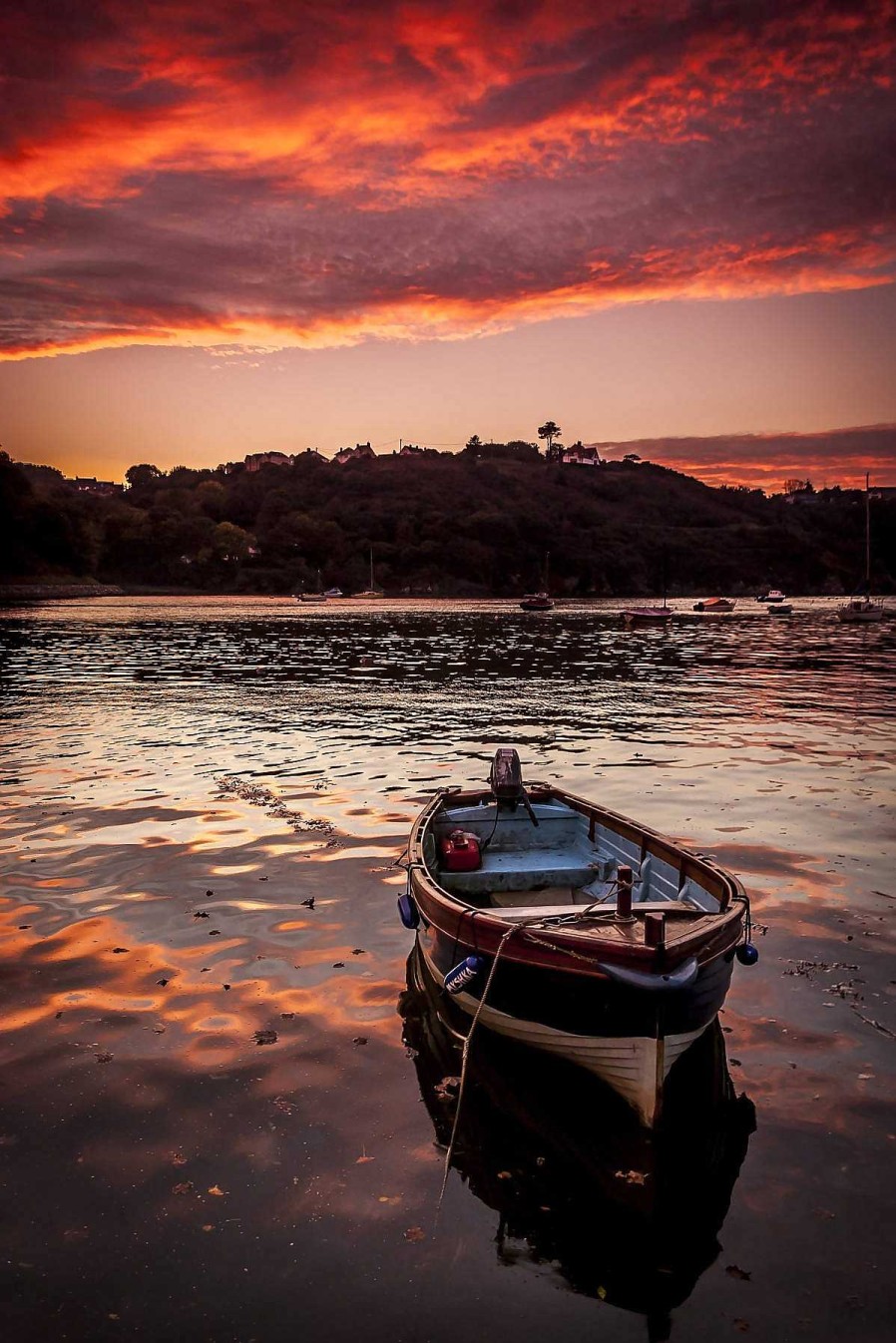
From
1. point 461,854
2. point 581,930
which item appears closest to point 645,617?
point 461,854

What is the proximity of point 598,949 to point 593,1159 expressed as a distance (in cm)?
187

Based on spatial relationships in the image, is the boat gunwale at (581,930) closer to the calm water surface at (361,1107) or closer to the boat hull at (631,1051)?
the boat hull at (631,1051)

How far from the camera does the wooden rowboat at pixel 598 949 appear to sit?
7.93 meters

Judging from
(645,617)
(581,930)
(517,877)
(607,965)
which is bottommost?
(645,617)

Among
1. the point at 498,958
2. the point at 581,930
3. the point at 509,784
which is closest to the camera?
the point at 498,958

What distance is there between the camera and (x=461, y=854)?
42.4ft

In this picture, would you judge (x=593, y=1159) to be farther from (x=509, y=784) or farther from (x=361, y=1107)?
(x=509, y=784)

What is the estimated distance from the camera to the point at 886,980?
37.8 ft

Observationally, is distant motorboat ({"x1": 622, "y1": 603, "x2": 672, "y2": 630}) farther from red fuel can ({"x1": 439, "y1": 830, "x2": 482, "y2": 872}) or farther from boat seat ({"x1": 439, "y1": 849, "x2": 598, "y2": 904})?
red fuel can ({"x1": 439, "y1": 830, "x2": 482, "y2": 872})

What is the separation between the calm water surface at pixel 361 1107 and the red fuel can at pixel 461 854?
1.27 metres

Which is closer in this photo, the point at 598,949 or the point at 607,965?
the point at 607,965

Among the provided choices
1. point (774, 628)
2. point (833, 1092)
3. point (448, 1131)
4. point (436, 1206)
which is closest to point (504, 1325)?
point (436, 1206)

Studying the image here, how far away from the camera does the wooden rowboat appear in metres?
7.93

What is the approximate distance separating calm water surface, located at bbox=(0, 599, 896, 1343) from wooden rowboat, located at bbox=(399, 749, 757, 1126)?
0.84 meters
